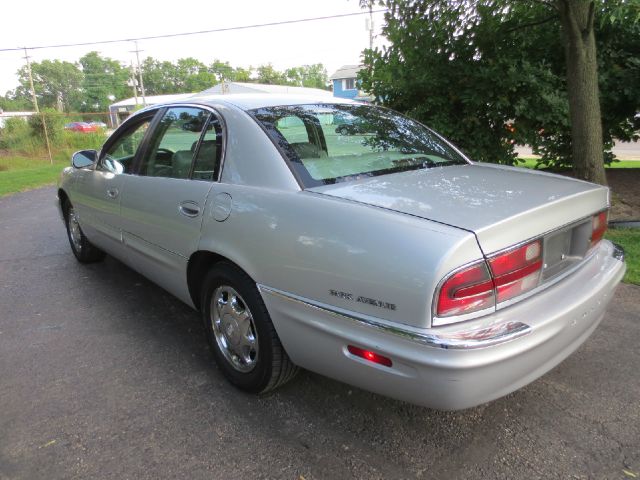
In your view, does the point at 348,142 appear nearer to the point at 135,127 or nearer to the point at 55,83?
the point at 135,127

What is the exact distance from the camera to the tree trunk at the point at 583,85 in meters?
5.15

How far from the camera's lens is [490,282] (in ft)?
6.02

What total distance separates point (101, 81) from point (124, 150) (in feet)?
325

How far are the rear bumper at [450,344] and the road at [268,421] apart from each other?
38cm

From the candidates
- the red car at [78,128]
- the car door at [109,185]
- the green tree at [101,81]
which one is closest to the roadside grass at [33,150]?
the red car at [78,128]

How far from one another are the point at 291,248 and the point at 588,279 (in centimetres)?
141

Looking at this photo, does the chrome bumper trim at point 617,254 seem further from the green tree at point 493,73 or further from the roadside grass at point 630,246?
the green tree at point 493,73

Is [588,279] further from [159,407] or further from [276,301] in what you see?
[159,407]

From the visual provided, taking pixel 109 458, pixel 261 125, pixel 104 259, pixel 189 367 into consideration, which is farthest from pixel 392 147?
pixel 104 259

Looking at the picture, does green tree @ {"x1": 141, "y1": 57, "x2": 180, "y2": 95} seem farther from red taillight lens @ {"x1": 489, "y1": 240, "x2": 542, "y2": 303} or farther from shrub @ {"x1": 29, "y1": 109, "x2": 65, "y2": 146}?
red taillight lens @ {"x1": 489, "y1": 240, "x2": 542, "y2": 303}

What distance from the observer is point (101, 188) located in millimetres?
3955

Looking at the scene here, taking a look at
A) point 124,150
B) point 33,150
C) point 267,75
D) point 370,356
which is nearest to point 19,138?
point 33,150

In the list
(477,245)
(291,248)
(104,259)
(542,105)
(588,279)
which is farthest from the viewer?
(542,105)

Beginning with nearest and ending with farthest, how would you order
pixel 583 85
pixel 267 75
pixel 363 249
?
pixel 363 249
pixel 583 85
pixel 267 75
